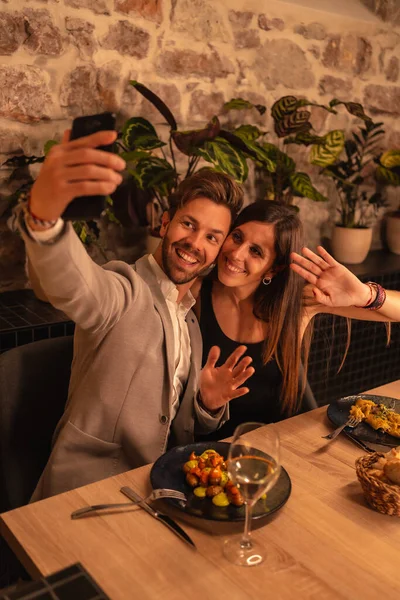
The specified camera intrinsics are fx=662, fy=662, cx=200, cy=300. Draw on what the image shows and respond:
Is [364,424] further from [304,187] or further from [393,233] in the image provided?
[393,233]

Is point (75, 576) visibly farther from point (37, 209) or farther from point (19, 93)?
point (19, 93)

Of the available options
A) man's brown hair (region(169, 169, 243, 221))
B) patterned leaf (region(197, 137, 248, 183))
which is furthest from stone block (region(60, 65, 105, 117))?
man's brown hair (region(169, 169, 243, 221))

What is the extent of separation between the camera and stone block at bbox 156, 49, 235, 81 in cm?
268

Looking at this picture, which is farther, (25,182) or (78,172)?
(25,182)

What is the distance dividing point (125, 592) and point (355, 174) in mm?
2876

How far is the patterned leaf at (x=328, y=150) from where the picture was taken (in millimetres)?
3057

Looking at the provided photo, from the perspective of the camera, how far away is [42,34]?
7.62 feet

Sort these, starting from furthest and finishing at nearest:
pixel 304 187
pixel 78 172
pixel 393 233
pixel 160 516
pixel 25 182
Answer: pixel 393 233 < pixel 304 187 < pixel 25 182 < pixel 160 516 < pixel 78 172

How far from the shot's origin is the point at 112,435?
4.93 ft

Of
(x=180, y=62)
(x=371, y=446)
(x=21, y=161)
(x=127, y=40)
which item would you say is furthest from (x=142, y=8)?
(x=371, y=446)

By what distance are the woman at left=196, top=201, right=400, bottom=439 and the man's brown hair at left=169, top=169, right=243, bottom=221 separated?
0.13 meters

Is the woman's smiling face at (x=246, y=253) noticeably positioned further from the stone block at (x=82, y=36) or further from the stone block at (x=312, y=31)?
the stone block at (x=312, y=31)

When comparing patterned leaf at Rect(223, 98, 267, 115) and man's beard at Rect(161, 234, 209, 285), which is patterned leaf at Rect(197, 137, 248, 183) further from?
man's beard at Rect(161, 234, 209, 285)

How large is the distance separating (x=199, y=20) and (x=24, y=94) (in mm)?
855
